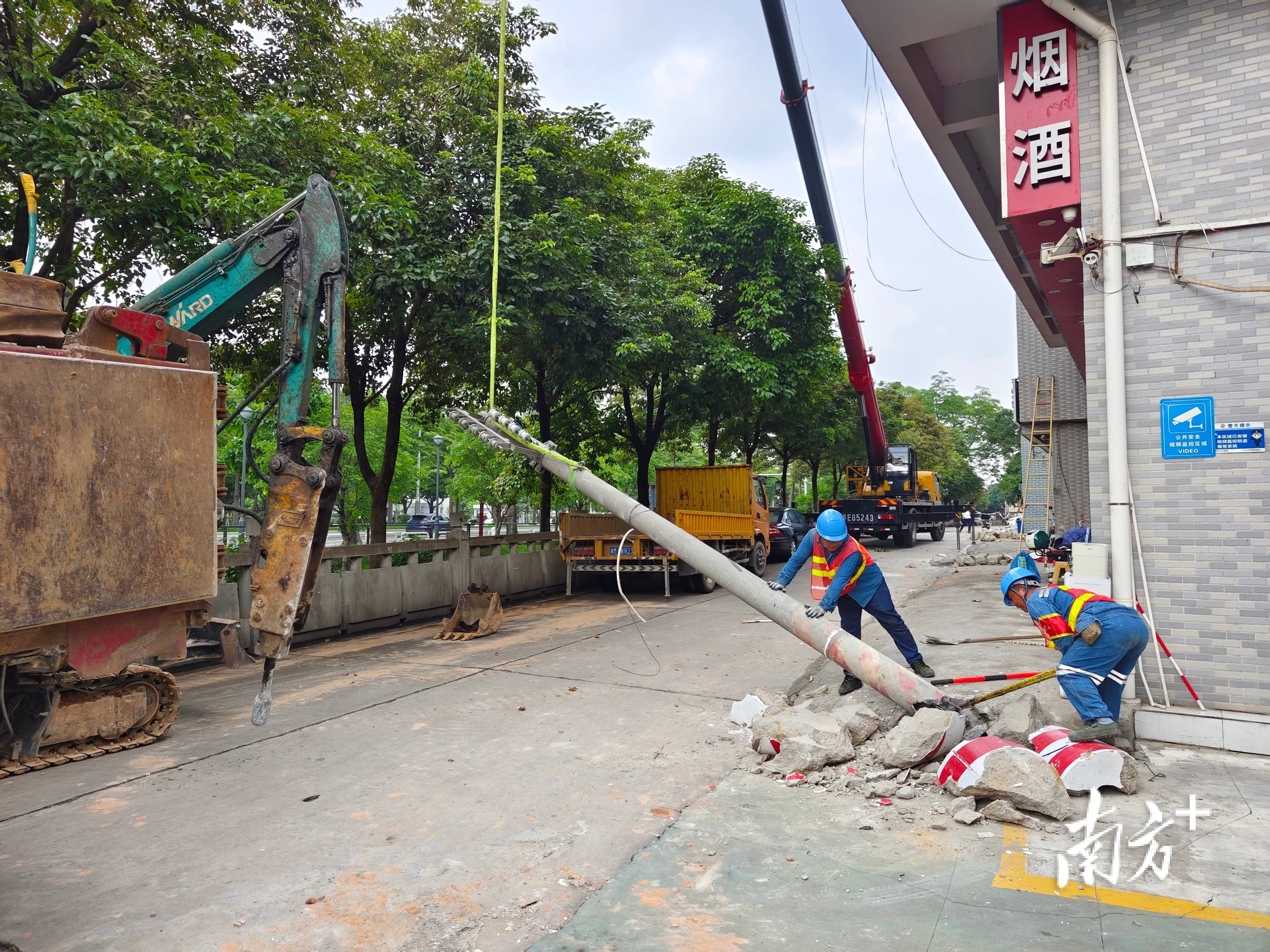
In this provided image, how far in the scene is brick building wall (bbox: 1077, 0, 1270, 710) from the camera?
5648 mm

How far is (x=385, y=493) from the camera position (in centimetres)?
1445

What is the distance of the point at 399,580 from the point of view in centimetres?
1216

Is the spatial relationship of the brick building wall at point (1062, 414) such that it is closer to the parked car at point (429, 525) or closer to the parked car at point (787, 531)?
the parked car at point (787, 531)

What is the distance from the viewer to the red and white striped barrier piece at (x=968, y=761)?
4.65 meters

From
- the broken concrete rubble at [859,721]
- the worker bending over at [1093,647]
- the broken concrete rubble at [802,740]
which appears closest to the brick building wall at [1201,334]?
the worker bending over at [1093,647]

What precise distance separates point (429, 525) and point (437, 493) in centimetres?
647

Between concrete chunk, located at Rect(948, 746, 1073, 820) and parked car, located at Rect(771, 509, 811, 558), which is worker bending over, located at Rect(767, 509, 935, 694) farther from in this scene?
parked car, located at Rect(771, 509, 811, 558)

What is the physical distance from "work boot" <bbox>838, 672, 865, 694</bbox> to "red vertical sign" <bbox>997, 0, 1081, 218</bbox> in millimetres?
4142

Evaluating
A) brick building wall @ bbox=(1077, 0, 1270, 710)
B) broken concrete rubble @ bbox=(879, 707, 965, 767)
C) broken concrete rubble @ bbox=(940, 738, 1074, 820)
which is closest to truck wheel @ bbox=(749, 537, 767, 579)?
brick building wall @ bbox=(1077, 0, 1270, 710)

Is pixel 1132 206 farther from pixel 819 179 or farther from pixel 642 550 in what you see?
pixel 819 179

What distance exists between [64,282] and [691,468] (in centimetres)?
1145

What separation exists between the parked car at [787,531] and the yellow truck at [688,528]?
7.70ft

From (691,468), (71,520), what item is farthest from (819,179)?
(71,520)

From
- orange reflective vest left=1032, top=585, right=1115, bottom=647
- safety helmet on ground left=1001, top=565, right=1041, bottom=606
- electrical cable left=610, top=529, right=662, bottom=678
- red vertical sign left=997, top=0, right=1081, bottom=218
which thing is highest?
red vertical sign left=997, top=0, right=1081, bottom=218
